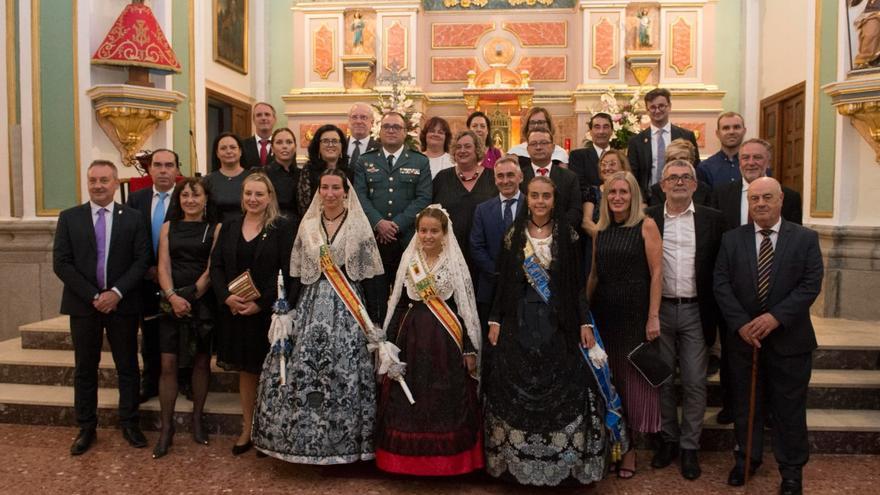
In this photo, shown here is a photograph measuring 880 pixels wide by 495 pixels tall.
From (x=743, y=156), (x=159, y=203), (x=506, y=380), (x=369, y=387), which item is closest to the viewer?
(x=506, y=380)

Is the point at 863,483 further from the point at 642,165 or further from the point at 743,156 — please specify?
the point at 642,165

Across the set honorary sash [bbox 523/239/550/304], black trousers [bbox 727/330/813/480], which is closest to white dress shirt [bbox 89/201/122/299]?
honorary sash [bbox 523/239/550/304]

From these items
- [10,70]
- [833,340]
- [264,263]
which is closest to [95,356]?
[264,263]

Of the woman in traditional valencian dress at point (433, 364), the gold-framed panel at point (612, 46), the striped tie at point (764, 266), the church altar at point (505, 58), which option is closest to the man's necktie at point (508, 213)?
the woman in traditional valencian dress at point (433, 364)

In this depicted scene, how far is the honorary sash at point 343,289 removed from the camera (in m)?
3.89

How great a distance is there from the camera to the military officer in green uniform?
4.45 meters

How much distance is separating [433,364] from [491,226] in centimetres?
92

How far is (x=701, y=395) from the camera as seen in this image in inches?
153

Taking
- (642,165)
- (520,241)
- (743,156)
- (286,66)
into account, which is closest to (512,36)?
(286,66)

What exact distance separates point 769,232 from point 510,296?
52.9 inches

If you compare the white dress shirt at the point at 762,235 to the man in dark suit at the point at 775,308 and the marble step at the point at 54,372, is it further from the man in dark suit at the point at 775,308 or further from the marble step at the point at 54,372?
the marble step at the point at 54,372

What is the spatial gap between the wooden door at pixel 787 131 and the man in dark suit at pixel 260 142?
19.0 feet

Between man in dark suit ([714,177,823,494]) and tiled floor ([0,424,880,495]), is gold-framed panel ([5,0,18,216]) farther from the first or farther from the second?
man in dark suit ([714,177,823,494])

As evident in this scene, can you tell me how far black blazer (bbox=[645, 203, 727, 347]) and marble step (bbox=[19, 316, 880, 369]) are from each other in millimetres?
1508
